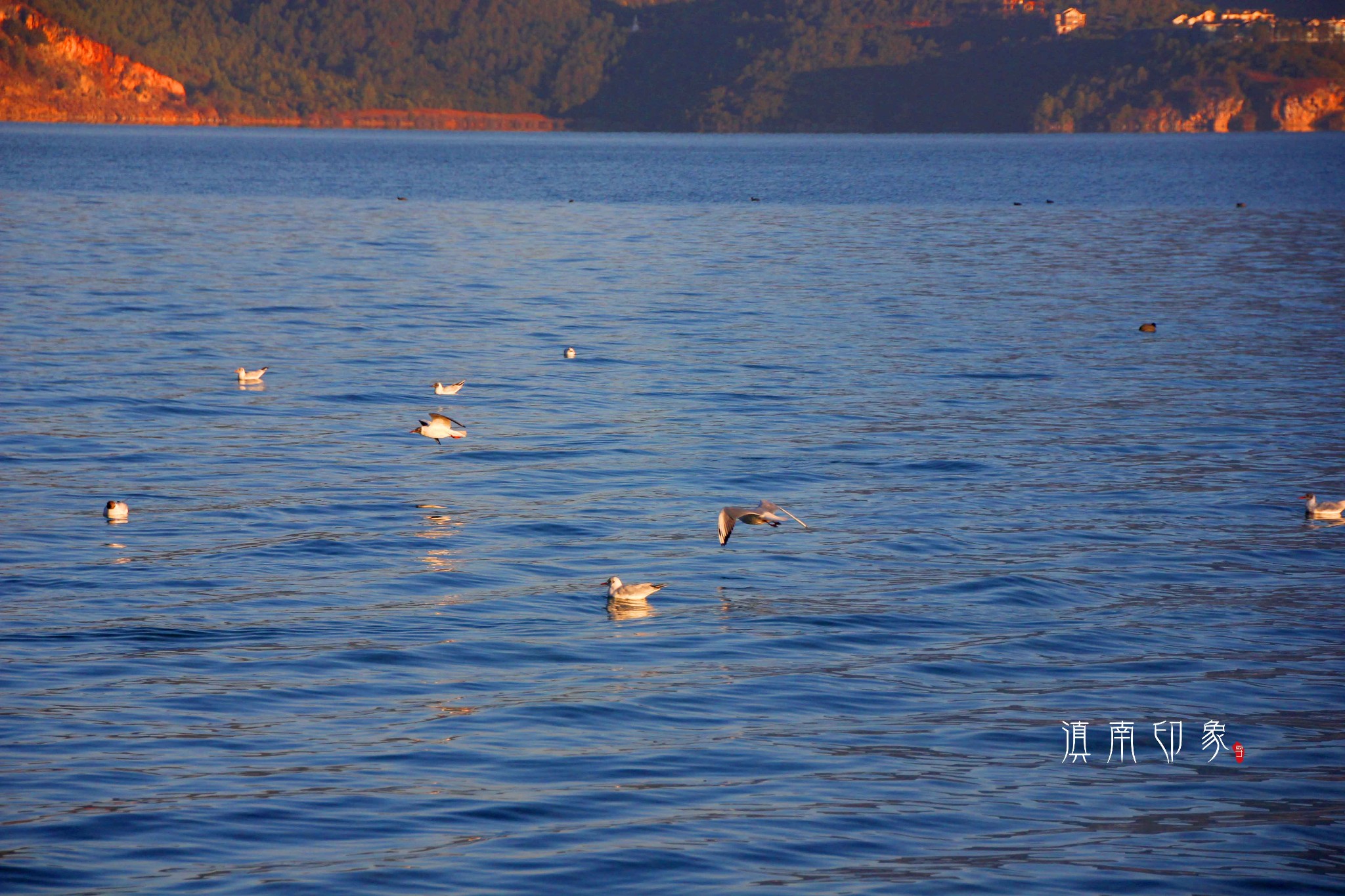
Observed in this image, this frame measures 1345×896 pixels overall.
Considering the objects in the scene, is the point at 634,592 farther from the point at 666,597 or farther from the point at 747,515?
the point at 747,515

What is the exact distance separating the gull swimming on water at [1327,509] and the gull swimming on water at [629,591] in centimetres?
933

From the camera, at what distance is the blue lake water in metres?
9.97

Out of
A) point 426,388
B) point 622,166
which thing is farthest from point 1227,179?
point 426,388

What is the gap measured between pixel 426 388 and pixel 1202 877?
20623 millimetres

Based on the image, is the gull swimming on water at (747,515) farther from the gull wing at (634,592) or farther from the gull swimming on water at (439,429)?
the gull swimming on water at (439,429)

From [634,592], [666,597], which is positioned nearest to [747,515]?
[666,597]

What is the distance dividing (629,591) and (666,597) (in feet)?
2.68

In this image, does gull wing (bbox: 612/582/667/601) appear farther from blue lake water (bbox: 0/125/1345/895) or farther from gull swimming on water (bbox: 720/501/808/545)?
gull swimming on water (bbox: 720/501/808/545)

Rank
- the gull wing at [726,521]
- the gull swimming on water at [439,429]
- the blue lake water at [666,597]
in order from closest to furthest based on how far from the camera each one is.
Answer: the blue lake water at [666,597]
the gull wing at [726,521]
the gull swimming on water at [439,429]

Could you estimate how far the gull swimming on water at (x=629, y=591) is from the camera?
14.9 m

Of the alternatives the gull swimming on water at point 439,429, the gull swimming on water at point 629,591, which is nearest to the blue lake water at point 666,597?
the gull swimming on water at point 629,591

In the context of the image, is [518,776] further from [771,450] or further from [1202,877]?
[771,450]

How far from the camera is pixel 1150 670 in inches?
527

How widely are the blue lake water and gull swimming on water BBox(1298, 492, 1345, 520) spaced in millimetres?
257
